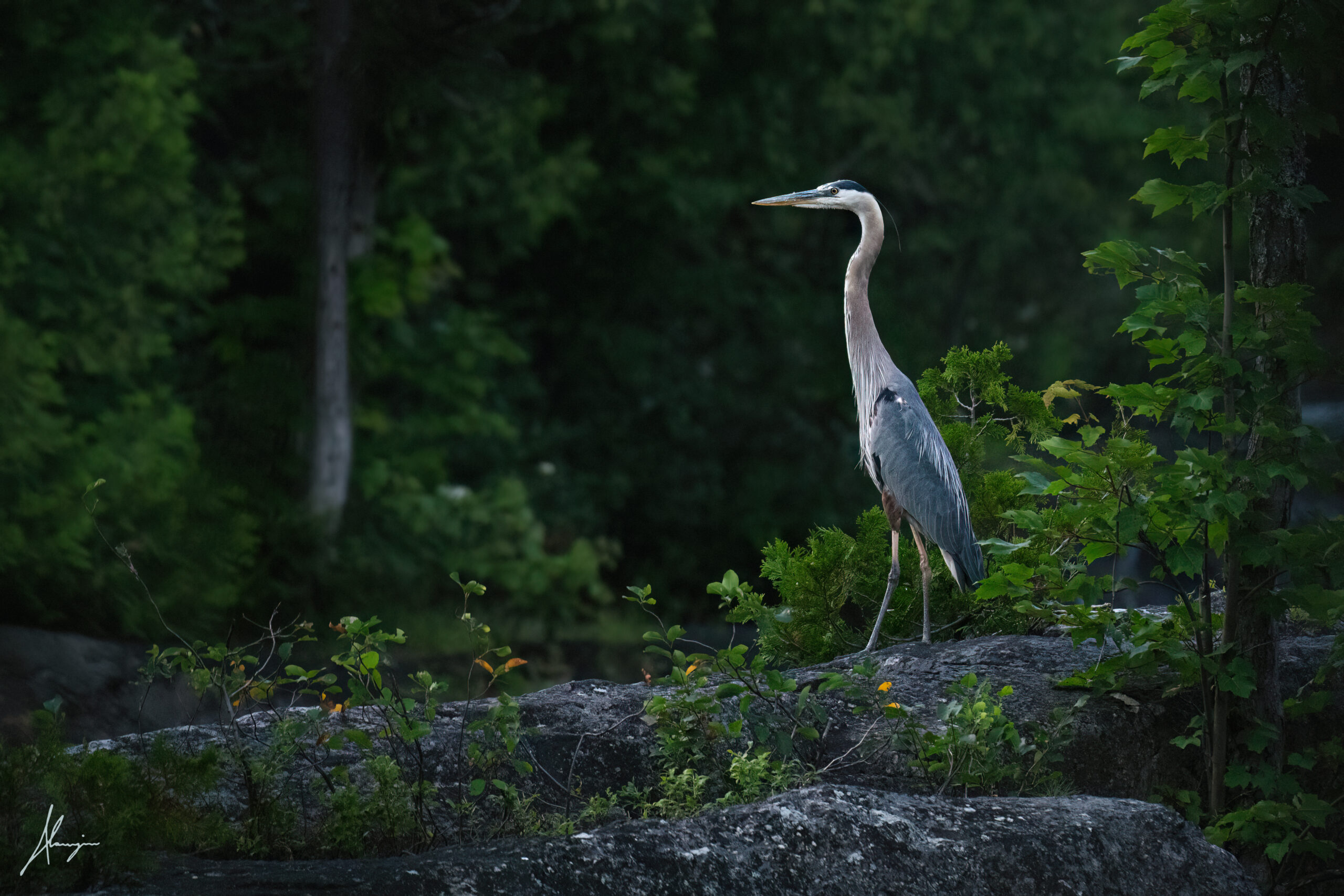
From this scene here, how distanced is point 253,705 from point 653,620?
22.2 ft

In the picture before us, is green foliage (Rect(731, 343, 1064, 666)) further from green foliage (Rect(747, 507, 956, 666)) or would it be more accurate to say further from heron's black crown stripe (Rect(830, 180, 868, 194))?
heron's black crown stripe (Rect(830, 180, 868, 194))

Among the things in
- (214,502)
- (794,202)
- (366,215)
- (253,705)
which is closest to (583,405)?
(366,215)

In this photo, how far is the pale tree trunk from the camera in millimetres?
3738

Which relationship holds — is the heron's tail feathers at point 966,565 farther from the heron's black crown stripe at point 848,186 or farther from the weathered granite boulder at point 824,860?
the weathered granite boulder at point 824,860

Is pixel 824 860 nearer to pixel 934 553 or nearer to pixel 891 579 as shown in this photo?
pixel 891 579

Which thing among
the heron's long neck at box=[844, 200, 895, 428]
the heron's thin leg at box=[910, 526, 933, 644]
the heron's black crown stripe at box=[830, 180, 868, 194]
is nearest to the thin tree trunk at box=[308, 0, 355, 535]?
the heron's black crown stripe at box=[830, 180, 868, 194]

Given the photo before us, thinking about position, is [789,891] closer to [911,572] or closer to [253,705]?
[253,705]

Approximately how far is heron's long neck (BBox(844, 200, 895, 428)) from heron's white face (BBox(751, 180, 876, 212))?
0.04 m

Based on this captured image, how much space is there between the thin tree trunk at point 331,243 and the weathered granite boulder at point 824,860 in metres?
7.24

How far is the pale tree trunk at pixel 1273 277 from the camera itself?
3738mm

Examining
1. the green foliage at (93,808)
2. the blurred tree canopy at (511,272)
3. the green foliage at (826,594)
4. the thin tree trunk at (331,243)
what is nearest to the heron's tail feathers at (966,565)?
the green foliage at (826,594)

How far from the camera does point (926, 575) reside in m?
5.10

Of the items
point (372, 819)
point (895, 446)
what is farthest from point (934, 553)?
point (372, 819)

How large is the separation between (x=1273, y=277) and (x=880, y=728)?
5.77ft
